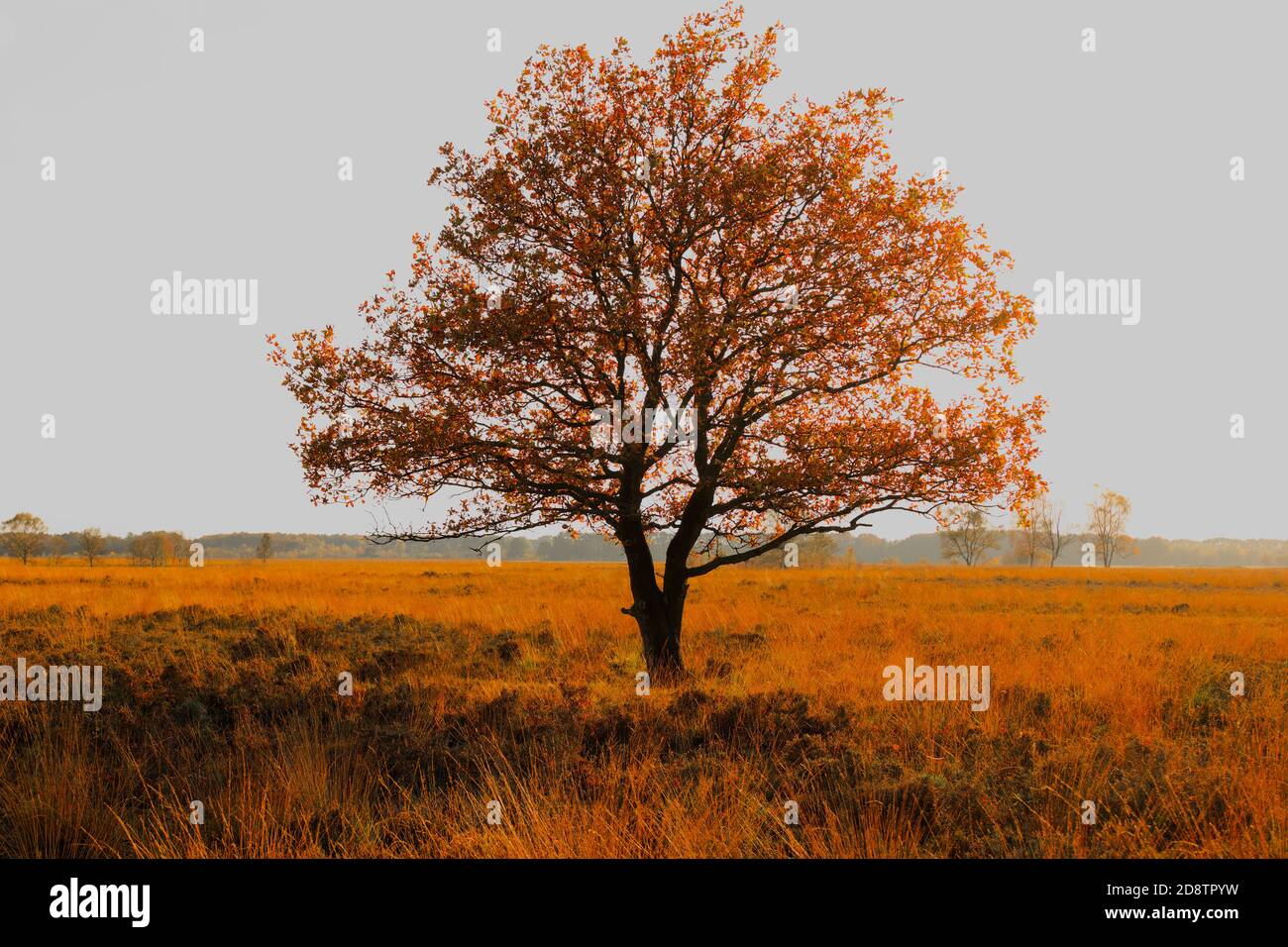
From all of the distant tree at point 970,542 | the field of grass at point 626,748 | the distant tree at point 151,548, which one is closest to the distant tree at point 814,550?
the distant tree at point 970,542

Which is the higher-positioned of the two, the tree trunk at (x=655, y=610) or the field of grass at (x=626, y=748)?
the tree trunk at (x=655, y=610)

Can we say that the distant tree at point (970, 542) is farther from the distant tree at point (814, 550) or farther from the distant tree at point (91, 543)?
the distant tree at point (91, 543)

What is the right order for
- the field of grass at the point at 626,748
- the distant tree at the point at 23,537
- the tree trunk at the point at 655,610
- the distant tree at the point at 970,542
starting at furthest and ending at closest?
the distant tree at the point at 970,542, the distant tree at the point at 23,537, the tree trunk at the point at 655,610, the field of grass at the point at 626,748

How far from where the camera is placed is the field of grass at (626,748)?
7.32 m

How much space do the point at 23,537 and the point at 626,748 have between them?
10172 centimetres

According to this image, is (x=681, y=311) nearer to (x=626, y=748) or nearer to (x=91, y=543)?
(x=626, y=748)

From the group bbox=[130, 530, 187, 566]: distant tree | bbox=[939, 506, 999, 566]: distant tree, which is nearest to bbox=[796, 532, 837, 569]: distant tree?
bbox=[939, 506, 999, 566]: distant tree

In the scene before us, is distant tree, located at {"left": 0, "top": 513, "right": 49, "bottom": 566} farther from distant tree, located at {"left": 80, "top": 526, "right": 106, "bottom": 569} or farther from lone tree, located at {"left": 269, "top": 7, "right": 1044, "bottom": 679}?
lone tree, located at {"left": 269, "top": 7, "right": 1044, "bottom": 679}

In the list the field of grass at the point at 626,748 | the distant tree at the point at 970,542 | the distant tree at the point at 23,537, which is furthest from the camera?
the distant tree at the point at 970,542

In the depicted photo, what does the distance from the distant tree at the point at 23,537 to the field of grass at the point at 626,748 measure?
255 feet

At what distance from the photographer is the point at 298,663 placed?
1608cm

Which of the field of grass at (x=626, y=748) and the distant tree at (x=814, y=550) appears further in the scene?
the distant tree at (x=814, y=550)
